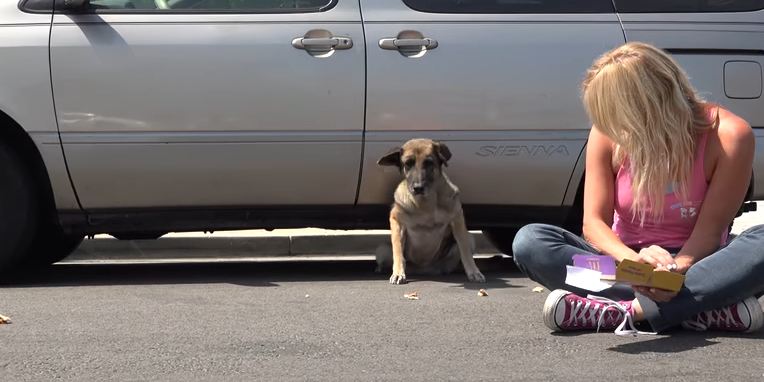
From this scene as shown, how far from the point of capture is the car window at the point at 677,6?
19.1ft

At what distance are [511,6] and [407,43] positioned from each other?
60 cm

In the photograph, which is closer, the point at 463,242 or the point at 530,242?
the point at 530,242

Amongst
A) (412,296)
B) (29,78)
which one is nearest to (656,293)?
(412,296)

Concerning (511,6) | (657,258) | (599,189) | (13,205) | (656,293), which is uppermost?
(511,6)

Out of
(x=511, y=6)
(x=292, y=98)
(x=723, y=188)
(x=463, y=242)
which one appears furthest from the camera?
(x=463, y=242)

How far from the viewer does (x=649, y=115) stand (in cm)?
392

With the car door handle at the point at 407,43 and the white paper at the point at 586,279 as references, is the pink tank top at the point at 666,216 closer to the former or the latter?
the white paper at the point at 586,279

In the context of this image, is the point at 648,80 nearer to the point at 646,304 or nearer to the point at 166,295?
the point at 646,304

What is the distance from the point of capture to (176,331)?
4.26 m

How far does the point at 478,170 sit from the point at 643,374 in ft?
7.91

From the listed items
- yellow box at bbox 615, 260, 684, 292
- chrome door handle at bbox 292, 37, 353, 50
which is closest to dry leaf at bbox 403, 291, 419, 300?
chrome door handle at bbox 292, 37, 353, 50

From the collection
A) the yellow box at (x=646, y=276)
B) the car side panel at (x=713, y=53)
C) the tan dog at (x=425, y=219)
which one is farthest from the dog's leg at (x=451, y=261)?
the yellow box at (x=646, y=276)

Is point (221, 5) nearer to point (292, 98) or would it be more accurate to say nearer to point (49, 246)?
point (292, 98)

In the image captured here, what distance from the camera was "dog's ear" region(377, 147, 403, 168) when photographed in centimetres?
563
